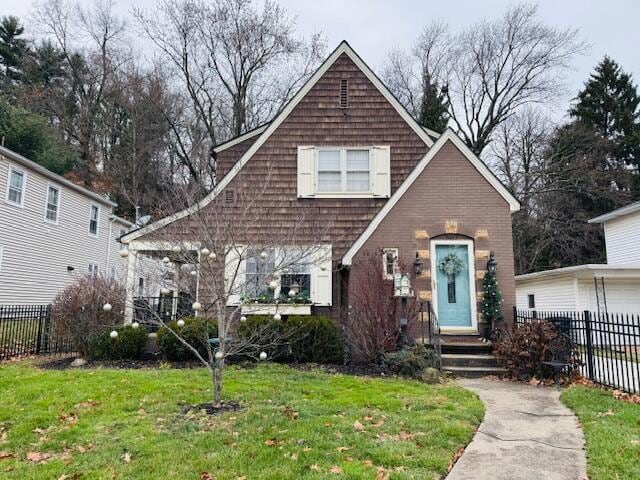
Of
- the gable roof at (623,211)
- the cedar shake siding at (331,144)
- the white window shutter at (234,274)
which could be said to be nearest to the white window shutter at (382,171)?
the cedar shake siding at (331,144)

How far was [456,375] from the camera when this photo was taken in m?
8.42

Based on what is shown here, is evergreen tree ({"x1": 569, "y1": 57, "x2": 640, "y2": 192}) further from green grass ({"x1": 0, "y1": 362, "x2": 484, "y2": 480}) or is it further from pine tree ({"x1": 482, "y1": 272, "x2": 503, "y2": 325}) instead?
green grass ({"x1": 0, "y1": 362, "x2": 484, "y2": 480})

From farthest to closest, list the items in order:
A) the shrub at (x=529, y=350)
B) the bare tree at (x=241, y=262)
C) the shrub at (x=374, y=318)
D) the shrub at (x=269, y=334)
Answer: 1. the shrub at (x=269, y=334)
2. the shrub at (x=374, y=318)
3. the shrub at (x=529, y=350)
4. the bare tree at (x=241, y=262)

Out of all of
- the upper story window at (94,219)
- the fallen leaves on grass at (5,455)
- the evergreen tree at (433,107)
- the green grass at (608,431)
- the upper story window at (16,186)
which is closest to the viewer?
the green grass at (608,431)

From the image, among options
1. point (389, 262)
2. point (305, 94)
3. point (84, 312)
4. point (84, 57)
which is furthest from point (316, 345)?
point (84, 57)

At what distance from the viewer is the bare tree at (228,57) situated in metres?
24.2

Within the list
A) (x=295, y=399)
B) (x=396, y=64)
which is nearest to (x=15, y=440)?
(x=295, y=399)

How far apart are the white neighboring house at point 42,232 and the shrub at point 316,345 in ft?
23.7

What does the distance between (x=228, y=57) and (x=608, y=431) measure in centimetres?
2521

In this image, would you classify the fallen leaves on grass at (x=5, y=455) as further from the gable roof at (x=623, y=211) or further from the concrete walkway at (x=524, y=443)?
the gable roof at (x=623, y=211)

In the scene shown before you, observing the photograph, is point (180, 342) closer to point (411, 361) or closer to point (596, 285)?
point (411, 361)

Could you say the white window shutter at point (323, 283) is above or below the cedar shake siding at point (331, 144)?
below

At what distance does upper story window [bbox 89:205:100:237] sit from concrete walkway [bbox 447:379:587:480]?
783 inches

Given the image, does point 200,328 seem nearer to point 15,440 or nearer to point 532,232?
point 15,440
